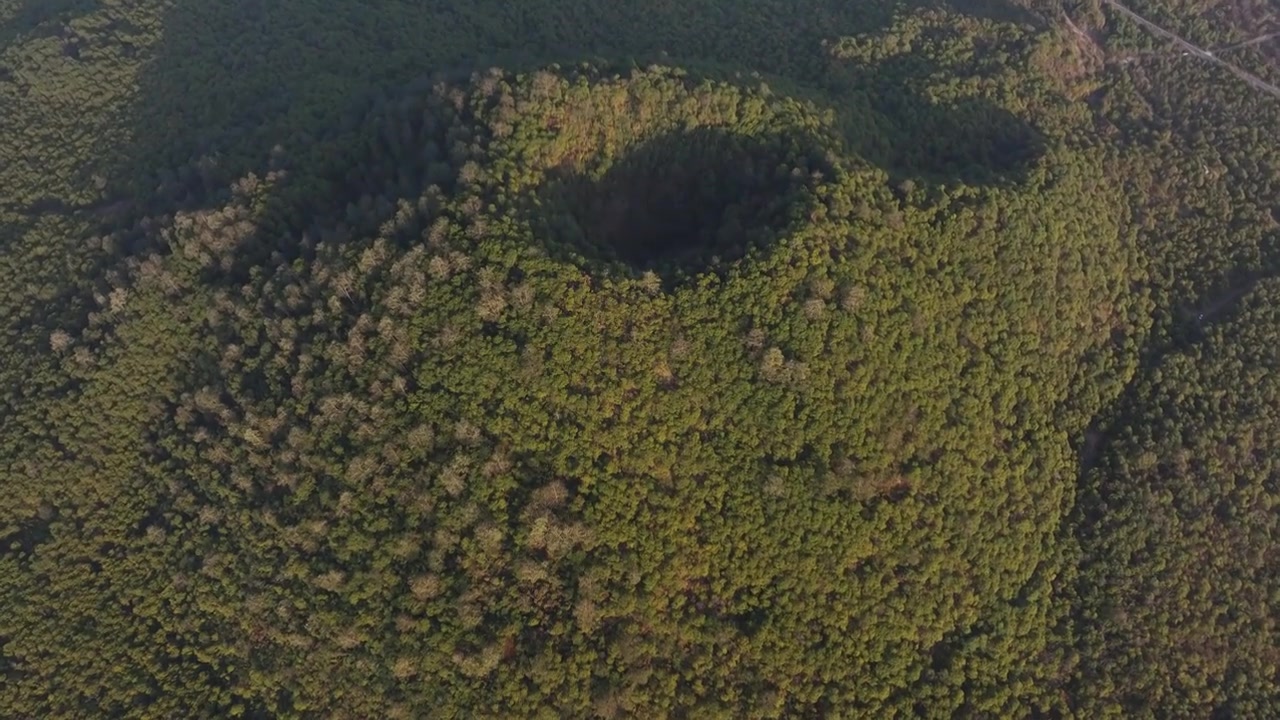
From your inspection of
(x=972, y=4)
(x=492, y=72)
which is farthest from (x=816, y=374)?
(x=972, y=4)

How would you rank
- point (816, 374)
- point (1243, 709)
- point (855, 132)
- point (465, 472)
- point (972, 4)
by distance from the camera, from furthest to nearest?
point (972, 4), point (855, 132), point (1243, 709), point (816, 374), point (465, 472)

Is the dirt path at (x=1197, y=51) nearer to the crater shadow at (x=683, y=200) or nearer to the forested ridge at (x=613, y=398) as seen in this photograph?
the forested ridge at (x=613, y=398)

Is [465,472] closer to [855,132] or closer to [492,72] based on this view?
[492,72]

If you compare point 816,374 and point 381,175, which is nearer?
point 816,374

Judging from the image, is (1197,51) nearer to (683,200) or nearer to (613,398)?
(683,200)

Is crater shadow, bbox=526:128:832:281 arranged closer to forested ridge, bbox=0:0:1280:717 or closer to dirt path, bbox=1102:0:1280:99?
forested ridge, bbox=0:0:1280:717
